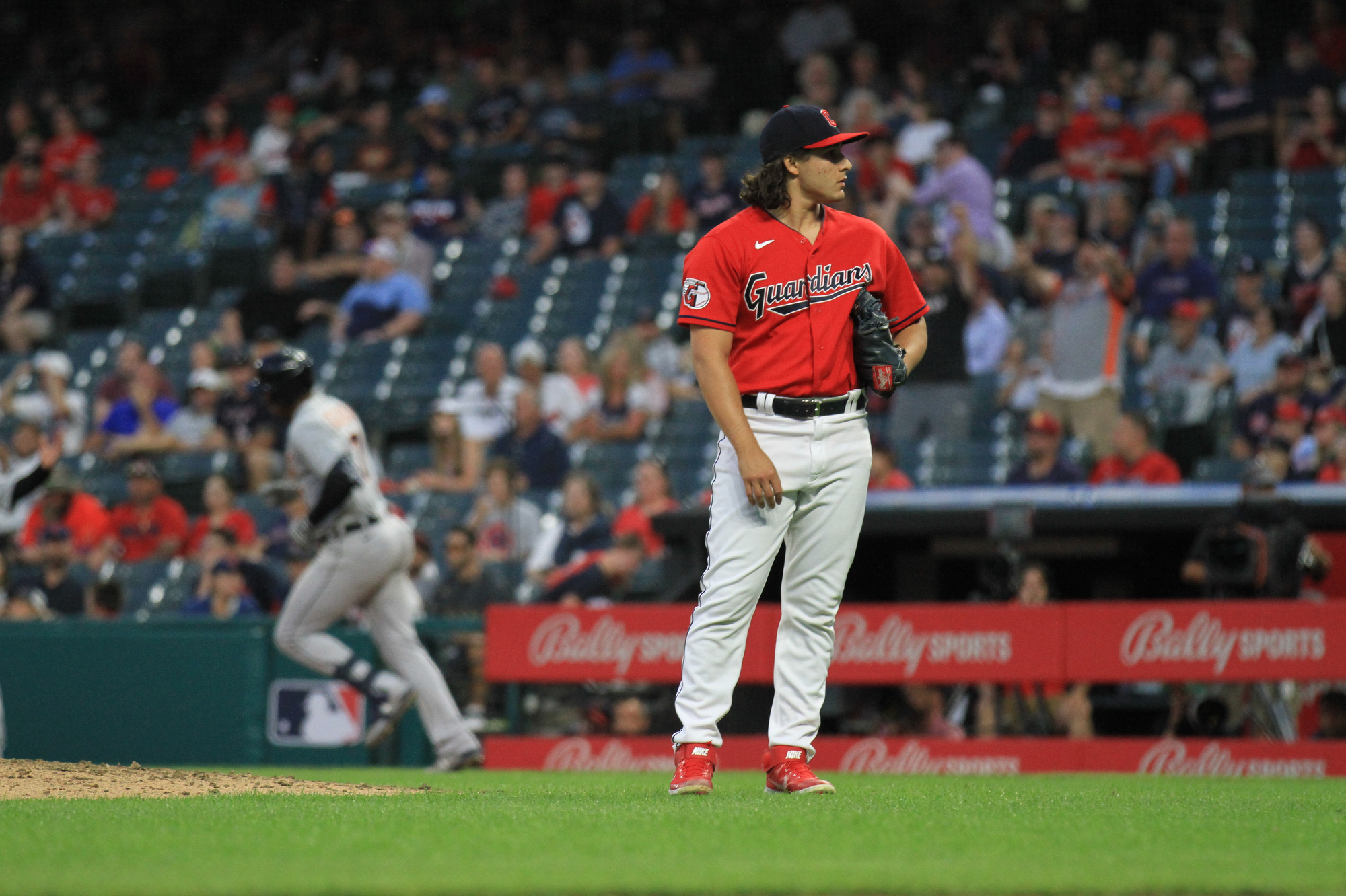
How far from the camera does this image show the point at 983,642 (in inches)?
352

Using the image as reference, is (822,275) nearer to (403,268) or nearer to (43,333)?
(403,268)

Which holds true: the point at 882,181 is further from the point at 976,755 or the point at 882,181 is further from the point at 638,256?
the point at 976,755

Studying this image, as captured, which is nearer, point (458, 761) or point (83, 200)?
point (458, 761)

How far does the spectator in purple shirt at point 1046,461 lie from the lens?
10680mm

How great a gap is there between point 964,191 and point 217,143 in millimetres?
9779

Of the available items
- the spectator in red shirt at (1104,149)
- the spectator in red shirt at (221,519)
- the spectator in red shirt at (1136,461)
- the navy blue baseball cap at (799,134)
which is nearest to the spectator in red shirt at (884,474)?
the spectator in red shirt at (1136,461)

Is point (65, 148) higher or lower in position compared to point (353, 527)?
higher

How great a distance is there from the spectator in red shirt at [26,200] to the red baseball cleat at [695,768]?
1659 centimetres

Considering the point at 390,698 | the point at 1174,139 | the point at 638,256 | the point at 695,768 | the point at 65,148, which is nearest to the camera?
the point at 695,768

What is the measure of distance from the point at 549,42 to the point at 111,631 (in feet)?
33.2

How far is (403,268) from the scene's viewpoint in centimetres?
1634

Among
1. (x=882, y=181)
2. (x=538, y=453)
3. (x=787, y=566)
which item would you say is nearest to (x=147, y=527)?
(x=538, y=453)

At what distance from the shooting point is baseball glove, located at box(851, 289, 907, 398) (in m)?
5.39

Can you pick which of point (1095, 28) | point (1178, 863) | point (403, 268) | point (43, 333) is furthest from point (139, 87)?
point (1178, 863)
